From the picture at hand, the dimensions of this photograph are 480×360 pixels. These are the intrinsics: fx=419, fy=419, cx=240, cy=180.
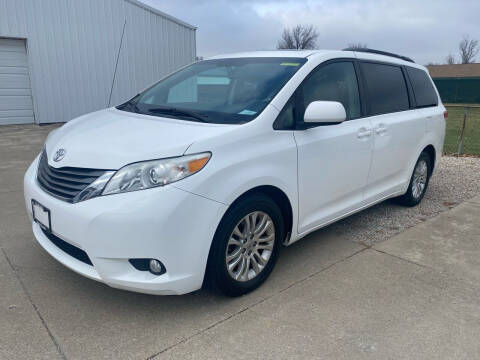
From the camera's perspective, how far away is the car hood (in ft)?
8.43

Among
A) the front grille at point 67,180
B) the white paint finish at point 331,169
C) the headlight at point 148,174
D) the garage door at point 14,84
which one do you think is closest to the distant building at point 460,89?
the garage door at point 14,84

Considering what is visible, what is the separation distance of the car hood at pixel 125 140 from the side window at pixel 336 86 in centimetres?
93

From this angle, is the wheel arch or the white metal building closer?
→ the wheel arch

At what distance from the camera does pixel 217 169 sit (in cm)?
260

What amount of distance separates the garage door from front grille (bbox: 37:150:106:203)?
987cm

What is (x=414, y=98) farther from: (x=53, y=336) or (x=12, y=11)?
(x=12, y=11)

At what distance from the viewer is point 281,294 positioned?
3.07 m

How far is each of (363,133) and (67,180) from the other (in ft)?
8.29

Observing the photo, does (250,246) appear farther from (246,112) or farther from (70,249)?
(70,249)

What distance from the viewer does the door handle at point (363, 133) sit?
3.76 m

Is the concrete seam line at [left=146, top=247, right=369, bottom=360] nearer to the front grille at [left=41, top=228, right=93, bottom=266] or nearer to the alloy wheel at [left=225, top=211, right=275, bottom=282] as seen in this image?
the alloy wheel at [left=225, top=211, right=275, bottom=282]

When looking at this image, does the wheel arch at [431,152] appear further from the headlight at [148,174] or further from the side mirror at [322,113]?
the headlight at [148,174]

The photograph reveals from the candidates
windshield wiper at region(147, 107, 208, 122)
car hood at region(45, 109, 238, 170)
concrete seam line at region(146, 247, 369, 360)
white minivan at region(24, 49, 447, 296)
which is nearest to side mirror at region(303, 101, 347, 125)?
white minivan at region(24, 49, 447, 296)

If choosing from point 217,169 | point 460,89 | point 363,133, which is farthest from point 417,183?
point 460,89
